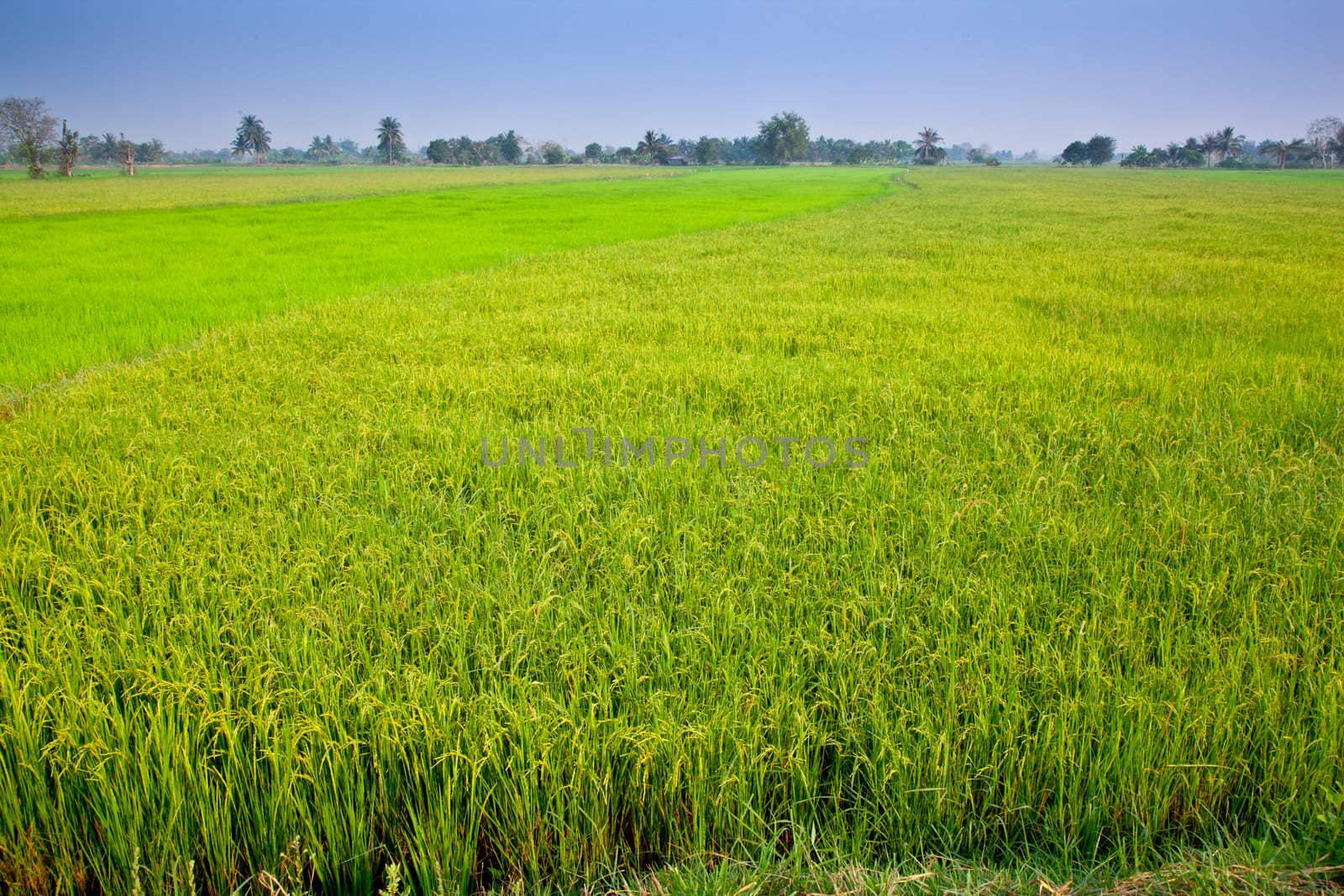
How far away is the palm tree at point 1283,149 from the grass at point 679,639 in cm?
12649

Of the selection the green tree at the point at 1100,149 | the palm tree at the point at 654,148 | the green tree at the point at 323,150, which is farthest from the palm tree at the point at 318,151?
the green tree at the point at 1100,149

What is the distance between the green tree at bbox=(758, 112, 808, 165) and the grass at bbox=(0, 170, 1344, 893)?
123963 mm

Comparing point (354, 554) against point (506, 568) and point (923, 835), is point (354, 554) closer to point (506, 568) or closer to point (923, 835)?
point (506, 568)

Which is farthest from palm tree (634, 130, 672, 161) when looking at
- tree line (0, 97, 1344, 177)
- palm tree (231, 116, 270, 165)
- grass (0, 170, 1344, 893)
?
grass (0, 170, 1344, 893)

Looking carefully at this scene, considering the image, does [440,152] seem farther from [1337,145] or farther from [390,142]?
[1337,145]

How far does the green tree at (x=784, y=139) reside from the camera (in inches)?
4567

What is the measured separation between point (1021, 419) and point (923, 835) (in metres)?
3.06

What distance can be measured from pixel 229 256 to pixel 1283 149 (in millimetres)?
127978

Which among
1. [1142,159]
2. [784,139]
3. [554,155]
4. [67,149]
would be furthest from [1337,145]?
[67,149]

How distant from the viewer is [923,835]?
155 cm

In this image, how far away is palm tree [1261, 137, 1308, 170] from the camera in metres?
95.2

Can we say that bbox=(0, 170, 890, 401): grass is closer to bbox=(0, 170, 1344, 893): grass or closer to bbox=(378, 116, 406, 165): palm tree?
bbox=(0, 170, 1344, 893): grass

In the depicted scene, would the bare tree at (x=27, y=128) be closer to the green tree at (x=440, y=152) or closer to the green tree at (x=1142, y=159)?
the green tree at (x=440, y=152)

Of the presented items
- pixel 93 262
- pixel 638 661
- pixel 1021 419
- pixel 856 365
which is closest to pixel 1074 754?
pixel 638 661
